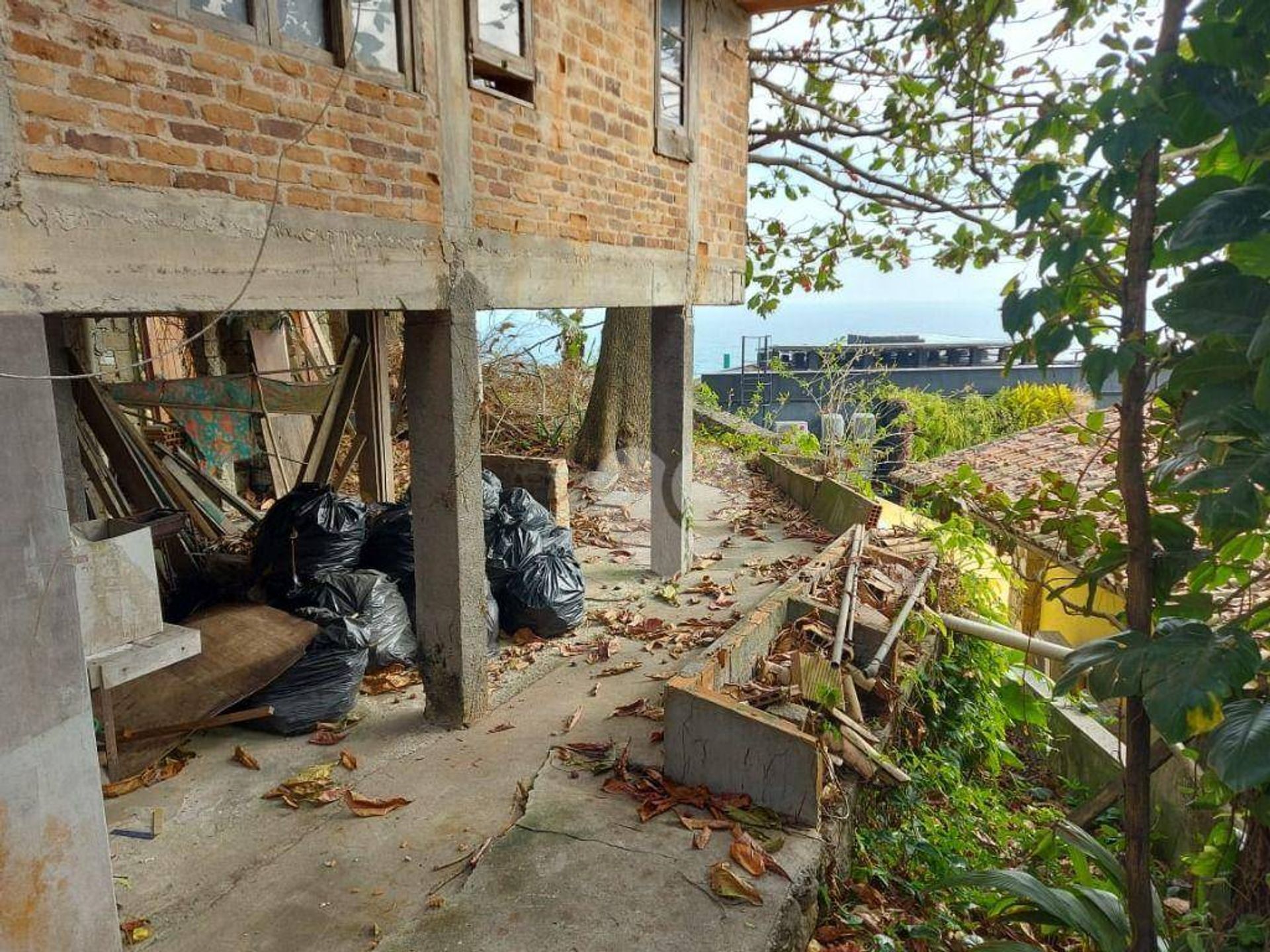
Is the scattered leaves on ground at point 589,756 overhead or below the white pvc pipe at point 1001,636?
below

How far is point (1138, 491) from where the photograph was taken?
2.17 metres

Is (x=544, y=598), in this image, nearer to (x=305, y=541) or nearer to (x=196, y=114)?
(x=305, y=541)

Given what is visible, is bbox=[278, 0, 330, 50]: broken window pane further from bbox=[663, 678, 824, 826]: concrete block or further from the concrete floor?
the concrete floor

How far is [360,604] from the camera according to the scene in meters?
5.48

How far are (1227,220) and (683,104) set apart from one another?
6144 millimetres

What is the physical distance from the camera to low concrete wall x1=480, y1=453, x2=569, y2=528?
27.5 ft

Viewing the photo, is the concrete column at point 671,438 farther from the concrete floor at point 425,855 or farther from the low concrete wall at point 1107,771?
the low concrete wall at point 1107,771

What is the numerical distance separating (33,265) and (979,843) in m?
5.61

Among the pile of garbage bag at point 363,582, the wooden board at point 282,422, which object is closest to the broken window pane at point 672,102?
the pile of garbage bag at point 363,582

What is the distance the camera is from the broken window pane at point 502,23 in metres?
4.79

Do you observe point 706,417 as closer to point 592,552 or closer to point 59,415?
point 592,552

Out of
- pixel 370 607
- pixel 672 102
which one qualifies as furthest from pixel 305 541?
pixel 672 102

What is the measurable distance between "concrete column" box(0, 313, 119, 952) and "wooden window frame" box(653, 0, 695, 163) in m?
5.03

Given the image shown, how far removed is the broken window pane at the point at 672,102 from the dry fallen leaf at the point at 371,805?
17.8ft
